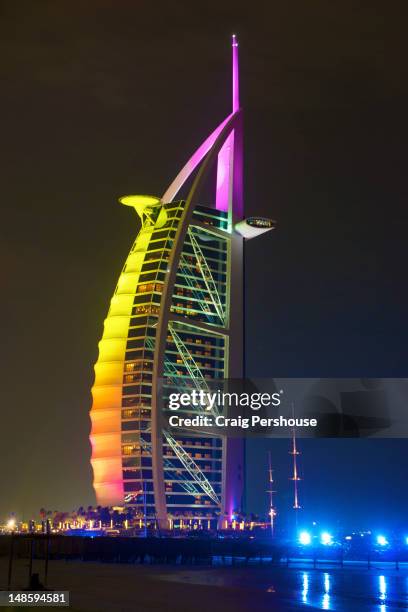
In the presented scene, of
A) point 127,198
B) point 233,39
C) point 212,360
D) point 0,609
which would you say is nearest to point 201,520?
point 212,360

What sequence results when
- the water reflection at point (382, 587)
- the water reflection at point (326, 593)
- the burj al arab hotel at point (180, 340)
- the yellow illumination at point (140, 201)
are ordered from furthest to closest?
the yellow illumination at point (140, 201)
the burj al arab hotel at point (180, 340)
the water reflection at point (382, 587)
the water reflection at point (326, 593)

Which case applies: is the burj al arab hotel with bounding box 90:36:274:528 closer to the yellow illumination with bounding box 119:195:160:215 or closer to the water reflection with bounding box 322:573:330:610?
the yellow illumination with bounding box 119:195:160:215

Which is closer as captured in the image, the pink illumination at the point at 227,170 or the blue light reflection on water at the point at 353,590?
the blue light reflection on water at the point at 353,590

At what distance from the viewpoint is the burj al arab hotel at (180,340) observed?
121m

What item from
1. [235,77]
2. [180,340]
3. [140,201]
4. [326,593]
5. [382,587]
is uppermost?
[235,77]

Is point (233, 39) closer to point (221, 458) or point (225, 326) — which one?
point (225, 326)

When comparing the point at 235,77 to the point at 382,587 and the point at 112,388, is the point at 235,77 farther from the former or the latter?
the point at 382,587

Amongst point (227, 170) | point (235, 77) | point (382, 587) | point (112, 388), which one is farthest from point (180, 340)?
point (382, 587)

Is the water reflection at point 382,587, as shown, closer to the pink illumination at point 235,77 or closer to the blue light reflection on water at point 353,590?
the blue light reflection on water at point 353,590

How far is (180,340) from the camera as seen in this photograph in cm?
12650

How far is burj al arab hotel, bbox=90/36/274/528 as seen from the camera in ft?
398

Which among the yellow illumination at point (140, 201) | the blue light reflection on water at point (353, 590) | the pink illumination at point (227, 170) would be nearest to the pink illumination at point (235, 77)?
the pink illumination at point (227, 170)

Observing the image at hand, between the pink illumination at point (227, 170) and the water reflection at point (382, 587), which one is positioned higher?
the pink illumination at point (227, 170)

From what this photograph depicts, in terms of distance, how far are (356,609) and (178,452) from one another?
288 ft
